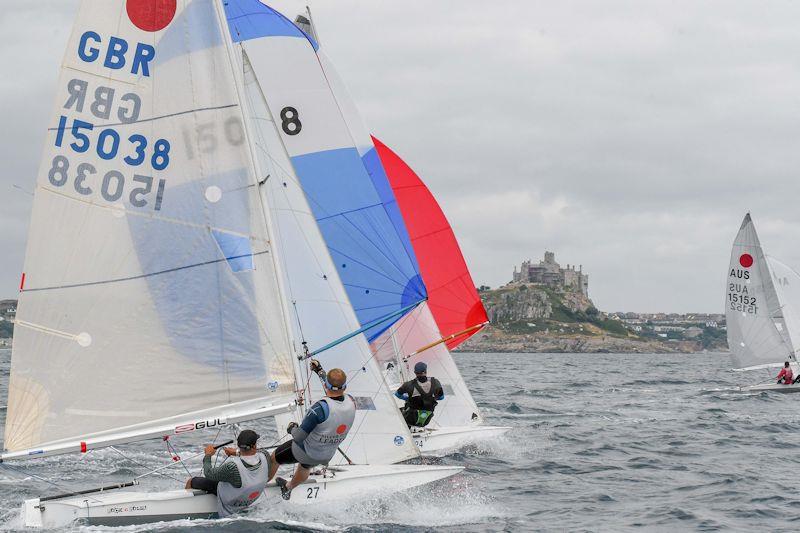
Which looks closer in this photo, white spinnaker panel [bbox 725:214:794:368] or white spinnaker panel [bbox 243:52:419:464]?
white spinnaker panel [bbox 243:52:419:464]

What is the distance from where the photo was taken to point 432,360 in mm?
18359

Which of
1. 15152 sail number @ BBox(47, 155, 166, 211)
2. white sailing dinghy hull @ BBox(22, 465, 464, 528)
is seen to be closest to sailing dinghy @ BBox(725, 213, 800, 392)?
white sailing dinghy hull @ BBox(22, 465, 464, 528)

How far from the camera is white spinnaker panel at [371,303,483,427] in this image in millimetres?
17891

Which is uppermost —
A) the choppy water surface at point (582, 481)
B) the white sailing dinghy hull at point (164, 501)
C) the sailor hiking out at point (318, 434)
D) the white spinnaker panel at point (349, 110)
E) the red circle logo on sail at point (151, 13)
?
the white spinnaker panel at point (349, 110)

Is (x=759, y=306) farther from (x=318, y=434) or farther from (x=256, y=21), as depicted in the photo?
(x=318, y=434)

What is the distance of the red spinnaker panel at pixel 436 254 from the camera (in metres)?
19.5

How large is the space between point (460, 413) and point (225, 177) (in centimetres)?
964

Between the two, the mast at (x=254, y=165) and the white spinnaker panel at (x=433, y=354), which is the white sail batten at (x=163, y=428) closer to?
the mast at (x=254, y=165)

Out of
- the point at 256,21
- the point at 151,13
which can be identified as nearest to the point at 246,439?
the point at 151,13

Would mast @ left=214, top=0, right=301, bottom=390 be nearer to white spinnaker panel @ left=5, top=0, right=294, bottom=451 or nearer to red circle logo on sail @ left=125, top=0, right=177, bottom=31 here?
white spinnaker panel @ left=5, top=0, right=294, bottom=451

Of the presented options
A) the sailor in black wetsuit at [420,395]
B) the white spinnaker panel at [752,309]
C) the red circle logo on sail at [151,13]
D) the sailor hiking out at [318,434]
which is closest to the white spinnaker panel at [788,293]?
the white spinnaker panel at [752,309]

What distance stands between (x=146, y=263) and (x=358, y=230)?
5255 mm

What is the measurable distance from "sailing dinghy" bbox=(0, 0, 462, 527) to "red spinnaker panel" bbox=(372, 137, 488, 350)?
9.95m

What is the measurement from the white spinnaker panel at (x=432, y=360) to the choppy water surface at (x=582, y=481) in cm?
105
